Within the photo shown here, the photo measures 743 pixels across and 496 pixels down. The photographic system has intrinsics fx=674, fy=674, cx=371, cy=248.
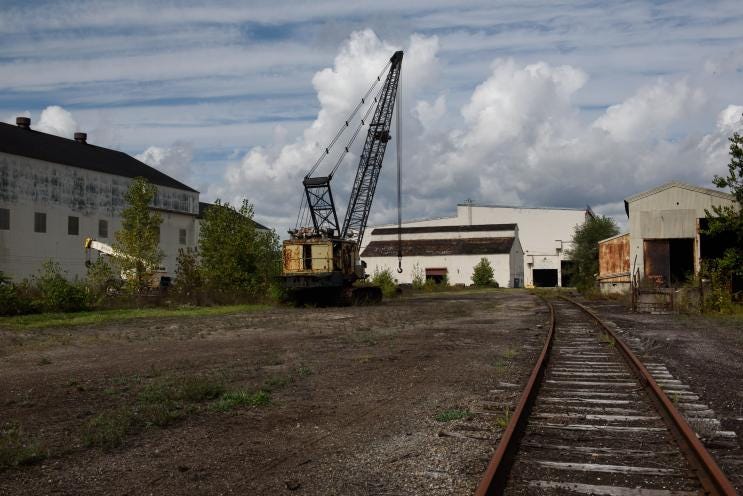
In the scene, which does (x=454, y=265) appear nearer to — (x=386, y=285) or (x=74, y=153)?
(x=386, y=285)

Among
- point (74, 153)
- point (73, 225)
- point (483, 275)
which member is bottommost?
point (483, 275)

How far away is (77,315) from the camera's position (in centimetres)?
2319

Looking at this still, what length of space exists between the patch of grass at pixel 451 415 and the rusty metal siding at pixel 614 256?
2629cm

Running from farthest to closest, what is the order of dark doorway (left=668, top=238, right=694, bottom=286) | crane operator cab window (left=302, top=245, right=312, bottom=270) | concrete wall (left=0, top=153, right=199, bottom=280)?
concrete wall (left=0, top=153, right=199, bottom=280) < dark doorway (left=668, top=238, right=694, bottom=286) < crane operator cab window (left=302, top=245, right=312, bottom=270)

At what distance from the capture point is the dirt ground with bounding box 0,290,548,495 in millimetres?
4984

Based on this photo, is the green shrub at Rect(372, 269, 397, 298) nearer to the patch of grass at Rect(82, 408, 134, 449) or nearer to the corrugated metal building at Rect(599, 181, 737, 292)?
the corrugated metal building at Rect(599, 181, 737, 292)

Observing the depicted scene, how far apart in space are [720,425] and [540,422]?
1.64 meters

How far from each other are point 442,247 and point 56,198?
40.5 meters

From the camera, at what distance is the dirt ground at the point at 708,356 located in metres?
5.60

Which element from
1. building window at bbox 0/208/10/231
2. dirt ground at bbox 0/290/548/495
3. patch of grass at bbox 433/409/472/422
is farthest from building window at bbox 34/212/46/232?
patch of grass at bbox 433/409/472/422

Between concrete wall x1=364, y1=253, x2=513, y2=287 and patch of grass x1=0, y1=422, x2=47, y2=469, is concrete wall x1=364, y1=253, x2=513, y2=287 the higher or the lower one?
the higher one

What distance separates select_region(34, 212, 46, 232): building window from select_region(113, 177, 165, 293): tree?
10809 millimetres

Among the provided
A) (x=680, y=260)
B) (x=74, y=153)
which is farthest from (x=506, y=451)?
(x=74, y=153)

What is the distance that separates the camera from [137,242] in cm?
2953
